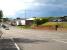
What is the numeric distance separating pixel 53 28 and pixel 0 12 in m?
14.9

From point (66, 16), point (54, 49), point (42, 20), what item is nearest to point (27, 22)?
point (42, 20)

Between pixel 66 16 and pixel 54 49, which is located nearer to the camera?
pixel 54 49

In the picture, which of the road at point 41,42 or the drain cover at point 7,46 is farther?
the road at point 41,42

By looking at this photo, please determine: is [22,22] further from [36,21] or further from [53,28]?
[53,28]

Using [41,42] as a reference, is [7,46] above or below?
above

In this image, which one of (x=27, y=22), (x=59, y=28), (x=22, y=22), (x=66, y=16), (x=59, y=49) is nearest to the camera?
(x=59, y=49)

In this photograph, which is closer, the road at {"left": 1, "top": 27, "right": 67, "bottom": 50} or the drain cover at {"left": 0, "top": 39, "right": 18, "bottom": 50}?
the drain cover at {"left": 0, "top": 39, "right": 18, "bottom": 50}

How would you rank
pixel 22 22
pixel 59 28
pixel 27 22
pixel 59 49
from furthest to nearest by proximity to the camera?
pixel 22 22 → pixel 27 22 → pixel 59 28 → pixel 59 49

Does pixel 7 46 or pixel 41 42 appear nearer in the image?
pixel 7 46

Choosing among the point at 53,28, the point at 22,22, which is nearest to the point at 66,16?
the point at 53,28

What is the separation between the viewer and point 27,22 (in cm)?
14500

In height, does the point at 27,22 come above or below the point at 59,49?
below

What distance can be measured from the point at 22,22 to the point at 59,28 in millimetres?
88719

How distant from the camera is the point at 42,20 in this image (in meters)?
110
